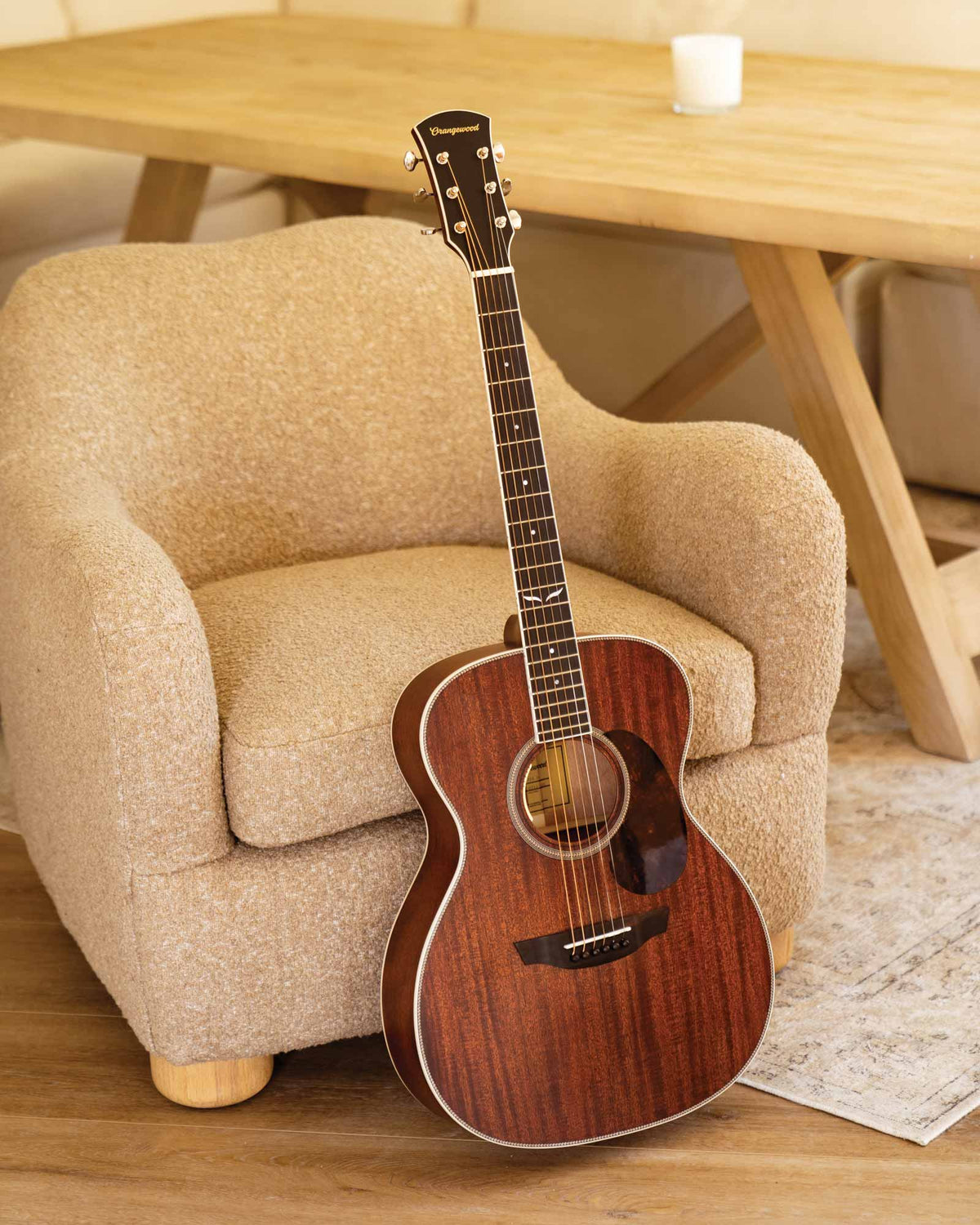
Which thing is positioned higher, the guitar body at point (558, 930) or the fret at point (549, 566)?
the fret at point (549, 566)

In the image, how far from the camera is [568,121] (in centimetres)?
196

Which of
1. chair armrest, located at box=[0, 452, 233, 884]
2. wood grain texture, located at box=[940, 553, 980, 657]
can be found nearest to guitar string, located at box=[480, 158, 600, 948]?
chair armrest, located at box=[0, 452, 233, 884]

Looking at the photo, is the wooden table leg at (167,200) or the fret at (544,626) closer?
the fret at (544,626)

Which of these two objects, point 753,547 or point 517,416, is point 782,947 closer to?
point 753,547

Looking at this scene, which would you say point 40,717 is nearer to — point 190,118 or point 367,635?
point 367,635

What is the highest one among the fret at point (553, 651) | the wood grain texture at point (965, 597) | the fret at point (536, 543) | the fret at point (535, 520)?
the fret at point (535, 520)

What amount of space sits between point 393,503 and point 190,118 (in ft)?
2.41

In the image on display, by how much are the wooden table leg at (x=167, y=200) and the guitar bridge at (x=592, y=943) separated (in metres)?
1.58

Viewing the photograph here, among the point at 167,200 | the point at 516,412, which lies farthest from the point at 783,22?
the point at 516,412

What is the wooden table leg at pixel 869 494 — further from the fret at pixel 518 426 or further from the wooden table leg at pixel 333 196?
the wooden table leg at pixel 333 196

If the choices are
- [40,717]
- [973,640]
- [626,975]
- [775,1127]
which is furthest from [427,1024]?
[973,640]

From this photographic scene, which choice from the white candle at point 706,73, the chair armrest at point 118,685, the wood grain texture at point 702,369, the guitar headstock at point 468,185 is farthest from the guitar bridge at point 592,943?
the wood grain texture at point 702,369

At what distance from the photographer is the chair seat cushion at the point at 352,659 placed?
3.99 feet

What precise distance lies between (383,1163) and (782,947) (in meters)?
0.45
